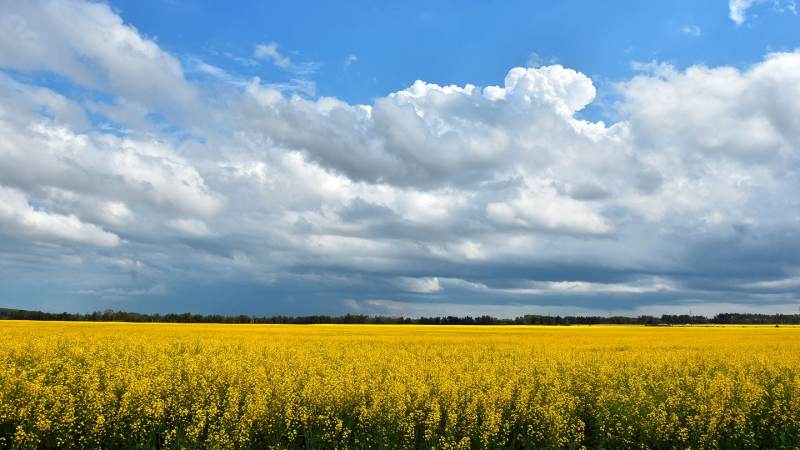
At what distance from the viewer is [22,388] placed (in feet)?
49.6

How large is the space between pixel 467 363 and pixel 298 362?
20.3 feet

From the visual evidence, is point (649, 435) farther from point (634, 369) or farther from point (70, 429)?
point (70, 429)

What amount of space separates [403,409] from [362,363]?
6452mm

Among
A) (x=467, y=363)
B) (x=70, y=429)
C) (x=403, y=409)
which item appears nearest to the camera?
(x=70, y=429)

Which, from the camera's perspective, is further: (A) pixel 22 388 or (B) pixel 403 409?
(A) pixel 22 388

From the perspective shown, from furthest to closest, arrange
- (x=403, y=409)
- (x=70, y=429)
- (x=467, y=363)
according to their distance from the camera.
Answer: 1. (x=467, y=363)
2. (x=403, y=409)
3. (x=70, y=429)

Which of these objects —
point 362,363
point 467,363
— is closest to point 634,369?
point 467,363

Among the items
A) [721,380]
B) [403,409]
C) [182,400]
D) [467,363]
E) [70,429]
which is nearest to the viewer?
[70,429]

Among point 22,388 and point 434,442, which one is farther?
point 22,388

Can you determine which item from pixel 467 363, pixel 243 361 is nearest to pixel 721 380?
pixel 467 363

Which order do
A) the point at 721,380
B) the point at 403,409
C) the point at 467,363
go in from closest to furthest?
the point at 403,409 → the point at 721,380 → the point at 467,363

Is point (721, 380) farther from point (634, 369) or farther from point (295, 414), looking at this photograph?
point (295, 414)

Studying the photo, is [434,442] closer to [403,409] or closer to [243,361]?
[403,409]

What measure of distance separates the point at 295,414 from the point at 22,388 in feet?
25.1
